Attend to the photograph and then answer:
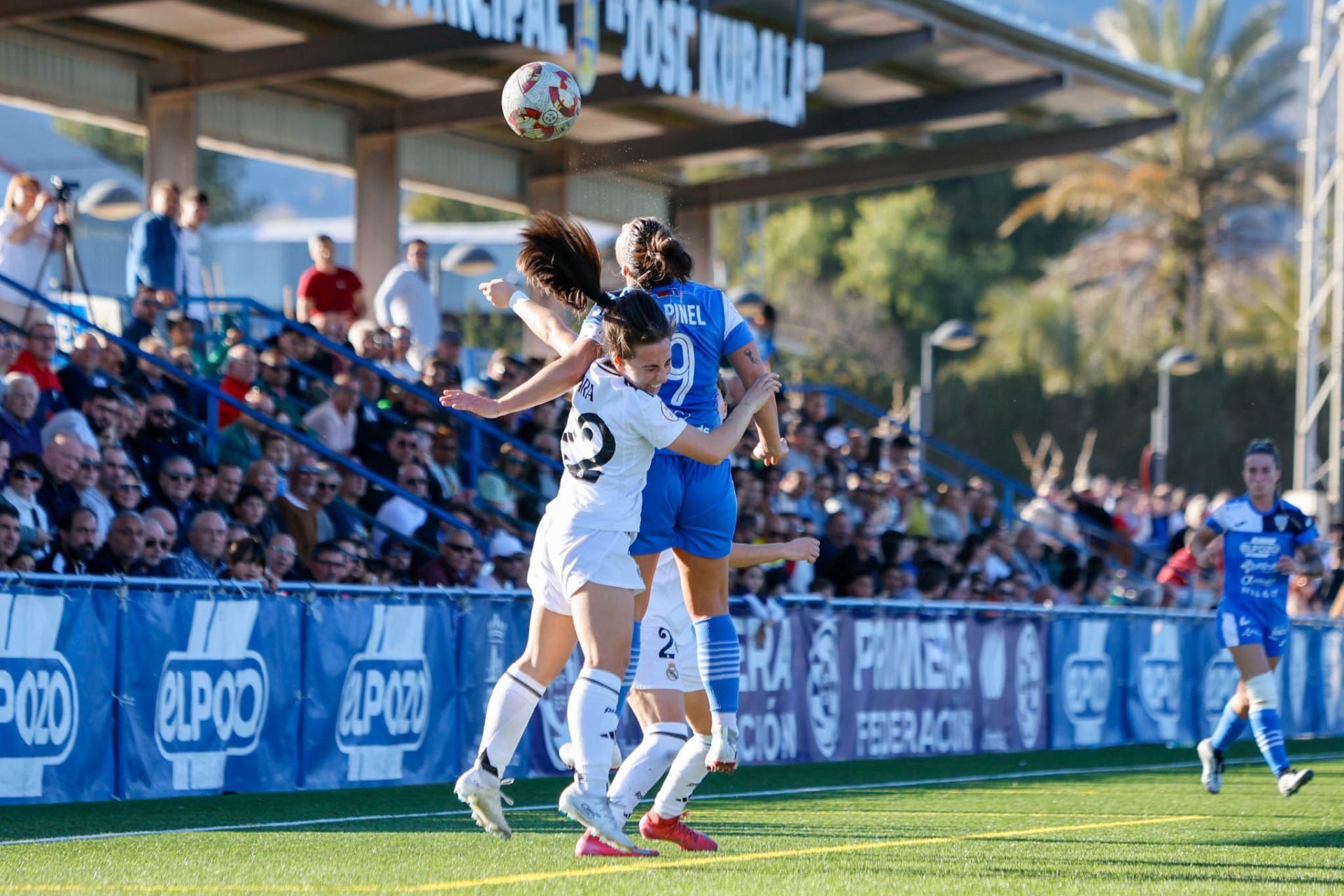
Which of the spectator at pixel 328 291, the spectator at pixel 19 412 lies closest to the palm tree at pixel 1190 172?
the spectator at pixel 328 291

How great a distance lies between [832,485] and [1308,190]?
11.3 m

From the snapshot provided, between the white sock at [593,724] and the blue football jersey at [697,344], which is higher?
the blue football jersey at [697,344]

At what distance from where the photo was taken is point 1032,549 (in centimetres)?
2112

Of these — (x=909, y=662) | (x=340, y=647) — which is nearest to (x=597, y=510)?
(x=340, y=647)

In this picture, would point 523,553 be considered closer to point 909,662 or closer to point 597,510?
point 909,662

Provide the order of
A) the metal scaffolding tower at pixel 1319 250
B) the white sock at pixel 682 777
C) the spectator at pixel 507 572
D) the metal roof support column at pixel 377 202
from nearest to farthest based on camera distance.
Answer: the white sock at pixel 682 777 < the spectator at pixel 507 572 < the metal roof support column at pixel 377 202 < the metal scaffolding tower at pixel 1319 250

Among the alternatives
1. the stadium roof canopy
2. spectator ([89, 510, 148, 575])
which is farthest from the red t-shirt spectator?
spectator ([89, 510, 148, 575])

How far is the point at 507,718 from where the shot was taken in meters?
6.98

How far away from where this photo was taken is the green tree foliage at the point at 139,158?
75.4m

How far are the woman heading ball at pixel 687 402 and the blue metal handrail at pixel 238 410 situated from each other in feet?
21.5

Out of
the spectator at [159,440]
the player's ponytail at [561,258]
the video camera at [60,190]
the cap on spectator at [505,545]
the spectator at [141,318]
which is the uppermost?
the video camera at [60,190]

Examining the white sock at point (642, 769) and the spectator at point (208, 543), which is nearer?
the white sock at point (642, 769)

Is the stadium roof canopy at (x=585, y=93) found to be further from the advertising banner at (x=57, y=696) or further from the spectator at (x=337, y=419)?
the advertising banner at (x=57, y=696)

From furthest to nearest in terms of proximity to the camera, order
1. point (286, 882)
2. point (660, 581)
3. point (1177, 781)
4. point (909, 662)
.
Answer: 1. point (909, 662)
2. point (1177, 781)
3. point (660, 581)
4. point (286, 882)
